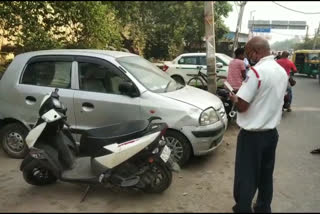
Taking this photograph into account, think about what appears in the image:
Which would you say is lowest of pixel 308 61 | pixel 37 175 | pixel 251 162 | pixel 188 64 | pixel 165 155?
pixel 308 61

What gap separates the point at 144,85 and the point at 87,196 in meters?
1.76

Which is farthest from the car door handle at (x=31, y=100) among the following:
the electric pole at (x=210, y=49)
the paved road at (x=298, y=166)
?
the paved road at (x=298, y=166)

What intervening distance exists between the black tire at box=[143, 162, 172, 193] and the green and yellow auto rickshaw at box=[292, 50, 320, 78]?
841 inches

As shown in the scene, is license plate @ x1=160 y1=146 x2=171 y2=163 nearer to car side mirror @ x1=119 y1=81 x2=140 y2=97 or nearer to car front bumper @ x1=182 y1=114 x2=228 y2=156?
car front bumper @ x1=182 y1=114 x2=228 y2=156

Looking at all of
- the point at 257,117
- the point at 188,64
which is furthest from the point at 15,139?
the point at 188,64

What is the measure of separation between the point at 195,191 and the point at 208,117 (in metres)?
1.14

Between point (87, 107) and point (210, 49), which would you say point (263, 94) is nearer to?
point (87, 107)

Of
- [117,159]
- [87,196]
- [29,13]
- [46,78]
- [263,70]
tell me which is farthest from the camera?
[29,13]

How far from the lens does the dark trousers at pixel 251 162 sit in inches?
133

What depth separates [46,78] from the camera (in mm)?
5613

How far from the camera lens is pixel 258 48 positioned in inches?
→ 132

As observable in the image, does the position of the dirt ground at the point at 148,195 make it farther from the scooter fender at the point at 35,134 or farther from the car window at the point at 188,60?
the car window at the point at 188,60

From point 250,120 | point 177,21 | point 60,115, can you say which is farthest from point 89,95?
point 250,120

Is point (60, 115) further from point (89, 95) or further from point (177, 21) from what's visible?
point (177, 21)
